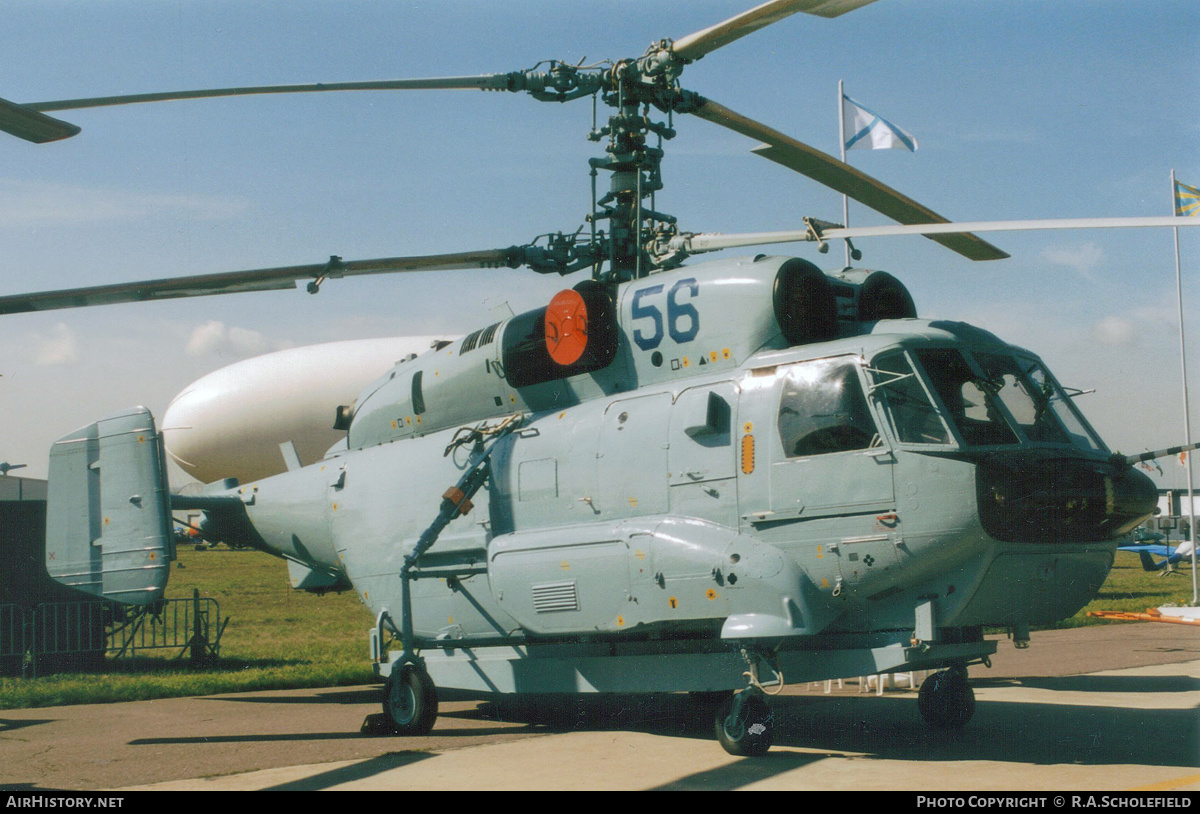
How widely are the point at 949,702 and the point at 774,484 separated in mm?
3121

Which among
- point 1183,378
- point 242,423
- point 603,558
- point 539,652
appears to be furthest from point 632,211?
point 242,423

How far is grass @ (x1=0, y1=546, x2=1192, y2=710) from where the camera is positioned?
42.1 ft

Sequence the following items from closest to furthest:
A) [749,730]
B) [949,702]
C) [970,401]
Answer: [970,401], [749,730], [949,702]

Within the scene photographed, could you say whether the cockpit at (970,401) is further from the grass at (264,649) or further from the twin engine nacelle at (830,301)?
the grass at (264,649)

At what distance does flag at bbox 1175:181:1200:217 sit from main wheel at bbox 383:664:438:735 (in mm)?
20239

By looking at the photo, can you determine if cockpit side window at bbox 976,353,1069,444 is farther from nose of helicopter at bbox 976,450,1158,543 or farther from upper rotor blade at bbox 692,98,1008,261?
upper rotor blade at bbox 692,98,1008,261

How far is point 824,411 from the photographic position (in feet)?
25.8

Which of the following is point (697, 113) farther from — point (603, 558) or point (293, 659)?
point (293, 659)

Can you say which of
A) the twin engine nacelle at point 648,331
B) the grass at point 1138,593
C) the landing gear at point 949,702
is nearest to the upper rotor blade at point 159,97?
the twin engine nacelle at point 648,331

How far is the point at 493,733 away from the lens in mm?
9930

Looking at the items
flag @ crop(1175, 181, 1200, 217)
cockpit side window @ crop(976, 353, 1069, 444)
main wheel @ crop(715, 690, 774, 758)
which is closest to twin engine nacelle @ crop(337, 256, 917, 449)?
cockpit side window @ crop(976, 353, 1069, 444)

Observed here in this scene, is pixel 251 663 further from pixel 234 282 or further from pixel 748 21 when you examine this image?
pixel 748 21

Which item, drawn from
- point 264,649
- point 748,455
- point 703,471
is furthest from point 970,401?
point 264,649
